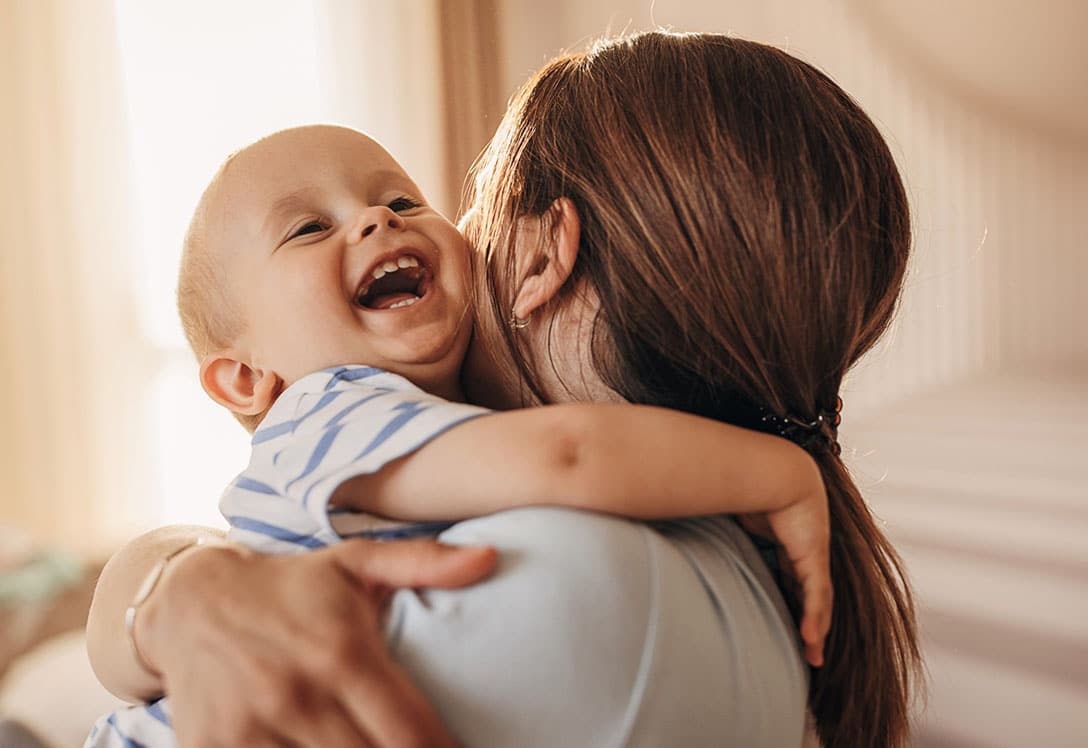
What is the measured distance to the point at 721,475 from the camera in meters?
0.73

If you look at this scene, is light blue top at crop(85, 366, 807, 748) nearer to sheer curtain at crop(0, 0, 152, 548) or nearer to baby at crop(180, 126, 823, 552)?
baby at crop(180, 126, 823, 552)

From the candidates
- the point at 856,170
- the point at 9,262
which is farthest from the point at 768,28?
the point at 856,170

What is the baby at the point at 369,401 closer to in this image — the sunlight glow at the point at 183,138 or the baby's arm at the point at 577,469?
the baby's arm at the point at 577,469

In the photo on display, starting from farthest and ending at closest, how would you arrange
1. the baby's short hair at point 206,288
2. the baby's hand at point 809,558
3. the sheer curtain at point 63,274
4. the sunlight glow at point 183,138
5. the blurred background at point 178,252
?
the sunlight glow at point 183,138, the sheer curtain at point 63,274, the blurred background at point 178,252, the baby's short hair at point 206,288, the baby's hand at point 809,558

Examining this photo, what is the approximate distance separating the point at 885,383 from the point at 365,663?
3947 mm

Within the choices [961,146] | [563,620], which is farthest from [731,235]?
[961,146]

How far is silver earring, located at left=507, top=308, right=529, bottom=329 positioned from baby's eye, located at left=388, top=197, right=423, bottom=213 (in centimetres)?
24

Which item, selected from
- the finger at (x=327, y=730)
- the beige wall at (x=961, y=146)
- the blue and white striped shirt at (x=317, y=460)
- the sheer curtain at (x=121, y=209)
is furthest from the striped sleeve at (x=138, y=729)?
the beige wall at (x=961, y=146)

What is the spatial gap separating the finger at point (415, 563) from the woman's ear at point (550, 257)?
296 millimetres

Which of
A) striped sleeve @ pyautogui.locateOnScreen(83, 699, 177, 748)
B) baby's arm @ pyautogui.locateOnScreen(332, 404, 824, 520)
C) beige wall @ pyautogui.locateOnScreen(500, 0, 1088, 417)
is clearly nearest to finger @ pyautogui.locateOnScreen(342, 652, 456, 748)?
baby's arm @ pyautogui.locateOnScreen(332, 404, 824, 520)

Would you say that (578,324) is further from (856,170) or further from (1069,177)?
(1069,177)

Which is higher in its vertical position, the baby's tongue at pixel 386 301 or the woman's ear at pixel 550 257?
the woman's ear at pixel 550 257

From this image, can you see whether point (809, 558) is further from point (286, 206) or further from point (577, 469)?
point (286, 206)

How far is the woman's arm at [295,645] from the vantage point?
1.97ft
